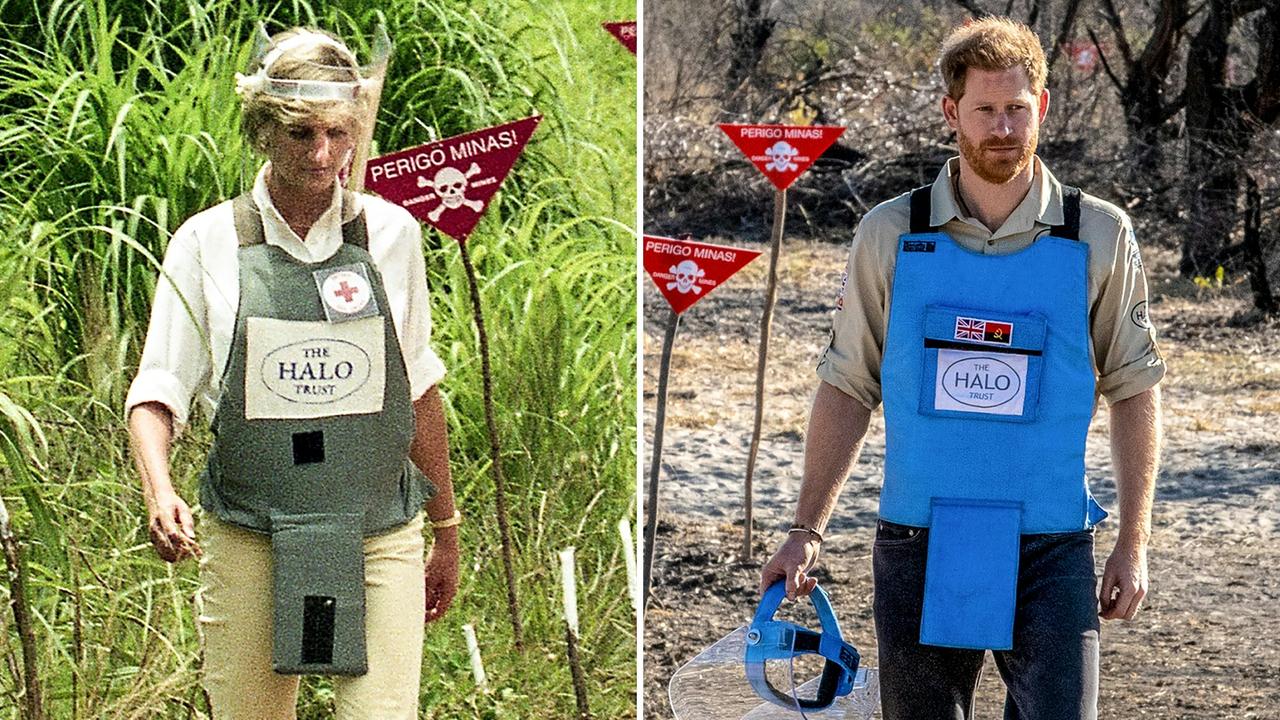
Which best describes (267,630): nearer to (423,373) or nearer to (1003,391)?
(423,373)

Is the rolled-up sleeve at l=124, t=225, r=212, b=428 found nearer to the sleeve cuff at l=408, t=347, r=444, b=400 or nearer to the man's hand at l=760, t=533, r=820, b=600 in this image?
the sleeve cuff at l=408, t=347, r=444, b=400

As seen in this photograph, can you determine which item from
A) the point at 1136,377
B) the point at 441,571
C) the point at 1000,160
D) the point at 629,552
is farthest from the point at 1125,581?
the point at 441,571

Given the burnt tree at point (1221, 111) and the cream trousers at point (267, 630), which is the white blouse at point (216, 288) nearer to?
the cream trousers at point (267, 630)

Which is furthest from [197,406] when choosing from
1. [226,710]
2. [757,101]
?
[757,101]

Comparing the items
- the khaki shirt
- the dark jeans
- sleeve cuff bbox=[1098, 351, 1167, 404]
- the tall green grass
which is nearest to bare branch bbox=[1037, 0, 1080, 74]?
the tall green grass

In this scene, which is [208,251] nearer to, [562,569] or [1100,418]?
[562,569]

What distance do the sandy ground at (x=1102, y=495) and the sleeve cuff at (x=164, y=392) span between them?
1413 mm

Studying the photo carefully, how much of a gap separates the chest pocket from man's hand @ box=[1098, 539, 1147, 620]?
0.83 feet

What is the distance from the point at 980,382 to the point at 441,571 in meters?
1.20

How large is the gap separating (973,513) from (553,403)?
44.2 inches

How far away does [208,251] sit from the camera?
3607mm

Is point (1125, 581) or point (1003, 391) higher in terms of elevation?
point (1003, 391)

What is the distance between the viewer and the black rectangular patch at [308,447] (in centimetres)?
357

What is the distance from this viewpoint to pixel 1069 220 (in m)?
3.16
